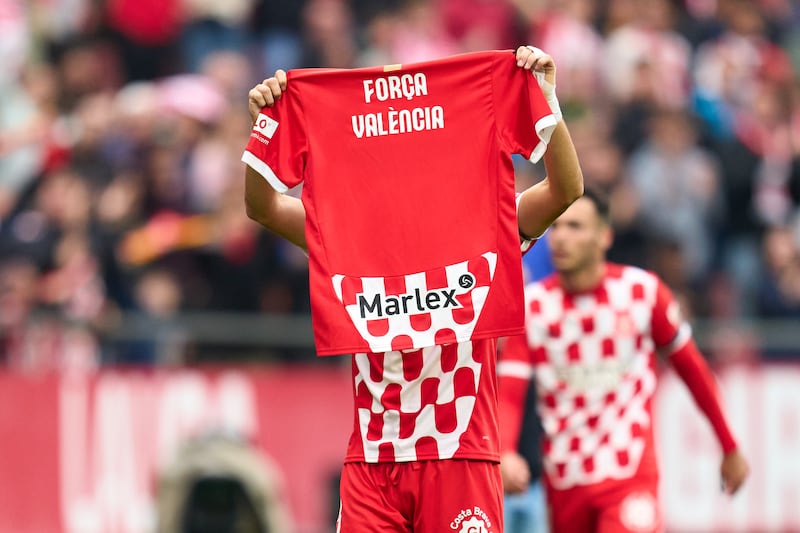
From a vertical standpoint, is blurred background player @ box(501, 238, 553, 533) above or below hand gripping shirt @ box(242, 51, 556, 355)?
below

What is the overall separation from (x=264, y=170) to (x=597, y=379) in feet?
8.45

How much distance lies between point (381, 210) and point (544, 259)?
12.2 ft

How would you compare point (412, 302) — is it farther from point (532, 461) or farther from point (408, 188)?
point (532, 461)

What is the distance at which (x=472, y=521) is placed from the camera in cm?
615

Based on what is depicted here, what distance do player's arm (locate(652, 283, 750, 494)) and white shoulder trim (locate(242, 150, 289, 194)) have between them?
8.50 ft

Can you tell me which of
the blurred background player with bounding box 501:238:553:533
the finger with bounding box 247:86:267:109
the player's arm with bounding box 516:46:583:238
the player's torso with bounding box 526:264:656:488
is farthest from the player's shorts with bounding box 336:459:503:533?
the blurred background player with bounding box 501:238:553:533

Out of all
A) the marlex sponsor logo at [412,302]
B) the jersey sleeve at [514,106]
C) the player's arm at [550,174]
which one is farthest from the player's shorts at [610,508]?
Answer: the jersey sleeve at [514,106]

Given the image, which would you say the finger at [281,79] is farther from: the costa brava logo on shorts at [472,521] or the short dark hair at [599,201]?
the short dark hair at [599,201]

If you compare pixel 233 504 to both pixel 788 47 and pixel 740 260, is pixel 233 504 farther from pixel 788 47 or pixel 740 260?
pixel 788 47

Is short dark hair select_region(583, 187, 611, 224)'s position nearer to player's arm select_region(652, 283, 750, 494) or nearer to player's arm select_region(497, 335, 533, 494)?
player's arm select_region(652, 283, 750, 494)

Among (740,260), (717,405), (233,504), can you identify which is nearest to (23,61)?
(233,504)

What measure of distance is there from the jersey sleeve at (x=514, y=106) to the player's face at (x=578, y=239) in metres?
1.93

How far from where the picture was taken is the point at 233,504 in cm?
1198

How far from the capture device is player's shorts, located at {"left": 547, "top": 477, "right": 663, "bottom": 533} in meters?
8.02
